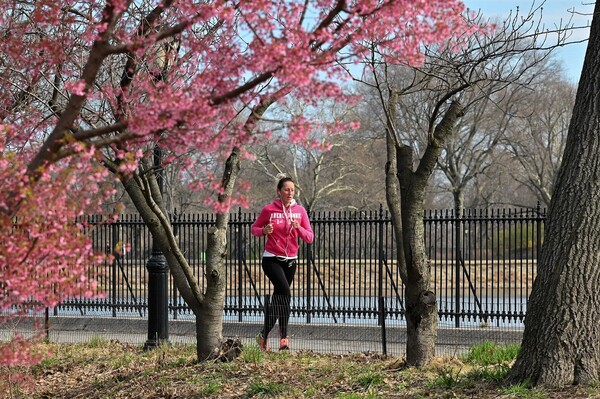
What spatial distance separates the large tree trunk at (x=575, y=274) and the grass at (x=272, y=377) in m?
0.24

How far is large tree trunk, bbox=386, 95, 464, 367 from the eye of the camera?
27.5 feet

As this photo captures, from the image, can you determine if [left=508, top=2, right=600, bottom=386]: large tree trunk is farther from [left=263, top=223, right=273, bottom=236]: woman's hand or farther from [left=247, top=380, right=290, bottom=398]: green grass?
[left=263, top=223, right=273, bottom=236]: woman's hand

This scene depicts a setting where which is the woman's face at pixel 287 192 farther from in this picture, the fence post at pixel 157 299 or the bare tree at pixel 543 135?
the bare tree at pixel 543 135

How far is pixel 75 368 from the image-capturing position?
1022cm

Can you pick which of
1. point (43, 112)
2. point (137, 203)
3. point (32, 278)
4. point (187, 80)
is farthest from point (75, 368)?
point (32, 278)

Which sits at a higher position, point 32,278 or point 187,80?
point 187,80

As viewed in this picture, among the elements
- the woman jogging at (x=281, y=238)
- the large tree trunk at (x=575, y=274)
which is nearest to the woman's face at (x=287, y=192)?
the woman jogging at (x=281, y=238)

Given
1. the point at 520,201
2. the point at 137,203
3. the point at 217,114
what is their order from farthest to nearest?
the point at 520,201 < the point at 137,203 < the point at 217,114

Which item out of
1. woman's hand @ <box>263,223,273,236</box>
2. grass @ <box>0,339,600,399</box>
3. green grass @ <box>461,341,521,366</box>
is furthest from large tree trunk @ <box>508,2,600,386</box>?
woman's hand @ <box>263,223,273,236</box>

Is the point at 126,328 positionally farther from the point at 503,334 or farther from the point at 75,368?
the point at 503,334

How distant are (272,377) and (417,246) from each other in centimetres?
185

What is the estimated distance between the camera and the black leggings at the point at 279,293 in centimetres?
1024

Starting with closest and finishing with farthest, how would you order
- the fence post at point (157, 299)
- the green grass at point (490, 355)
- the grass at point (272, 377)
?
the grass at point (272, 377)
the green grass at point (490, 355)
the fence post at point (157, 299)

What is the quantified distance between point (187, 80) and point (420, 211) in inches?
98.4
